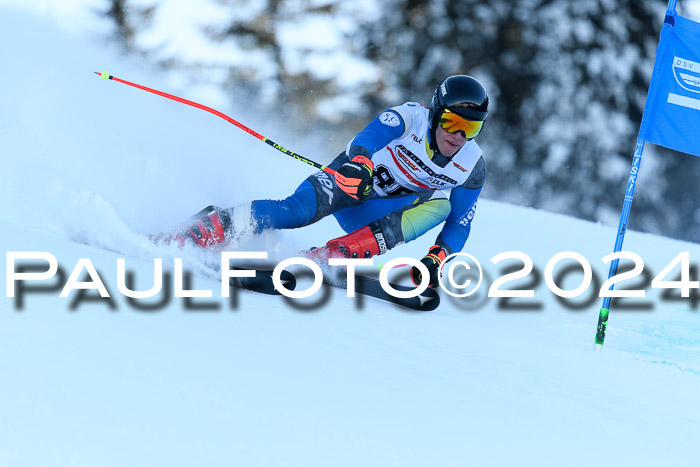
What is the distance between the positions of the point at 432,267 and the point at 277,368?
180 centimetres

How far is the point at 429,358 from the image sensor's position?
227 cm

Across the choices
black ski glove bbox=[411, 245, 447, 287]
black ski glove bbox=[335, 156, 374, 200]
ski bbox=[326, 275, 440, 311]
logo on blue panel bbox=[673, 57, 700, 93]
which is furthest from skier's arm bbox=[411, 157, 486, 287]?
logo on blue panel bbox=[673, 57, 700, 93]

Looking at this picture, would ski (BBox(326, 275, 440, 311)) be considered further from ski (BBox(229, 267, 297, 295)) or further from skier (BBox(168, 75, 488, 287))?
ski (BBox(229, 267, 297, 295))

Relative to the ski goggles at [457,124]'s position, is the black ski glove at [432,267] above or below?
below

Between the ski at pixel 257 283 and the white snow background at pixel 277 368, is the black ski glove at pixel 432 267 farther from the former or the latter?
the ski at pixel 257 283

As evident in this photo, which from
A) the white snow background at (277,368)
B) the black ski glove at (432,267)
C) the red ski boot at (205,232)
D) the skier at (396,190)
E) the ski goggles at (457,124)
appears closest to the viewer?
the white snow background at (277,368)

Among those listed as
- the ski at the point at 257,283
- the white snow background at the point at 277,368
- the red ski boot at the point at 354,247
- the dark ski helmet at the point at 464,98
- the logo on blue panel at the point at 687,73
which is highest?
the logo on blue panel at the point at 687,73

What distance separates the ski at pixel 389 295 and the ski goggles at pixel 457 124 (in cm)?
69

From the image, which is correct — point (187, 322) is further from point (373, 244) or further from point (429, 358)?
point (373, 244)

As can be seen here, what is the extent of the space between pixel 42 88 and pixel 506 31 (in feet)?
33.2

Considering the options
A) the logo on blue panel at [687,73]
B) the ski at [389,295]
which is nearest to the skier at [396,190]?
the ski at [389,295]

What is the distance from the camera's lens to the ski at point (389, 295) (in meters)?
3.28

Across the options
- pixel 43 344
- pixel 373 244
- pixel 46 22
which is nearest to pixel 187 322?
pixel 43 344

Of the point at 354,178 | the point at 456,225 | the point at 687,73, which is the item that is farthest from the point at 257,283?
the point at 687,73
